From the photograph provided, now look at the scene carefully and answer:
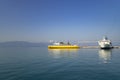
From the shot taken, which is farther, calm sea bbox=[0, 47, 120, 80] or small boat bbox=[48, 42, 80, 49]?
small boat bbox=[48, 42, 80, 49]

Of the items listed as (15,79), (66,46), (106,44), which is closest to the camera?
(15,79)

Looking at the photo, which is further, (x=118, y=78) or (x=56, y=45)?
(x=56, y=45)

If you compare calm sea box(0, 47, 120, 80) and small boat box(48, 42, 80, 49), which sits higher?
small boat box(48, 42, 80, 49)

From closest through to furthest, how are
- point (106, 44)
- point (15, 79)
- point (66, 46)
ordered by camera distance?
point (15, 79)
point (106, 44)
point (66, 46)

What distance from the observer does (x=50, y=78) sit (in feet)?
60.0

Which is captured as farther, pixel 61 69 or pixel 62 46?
pixel 62 46

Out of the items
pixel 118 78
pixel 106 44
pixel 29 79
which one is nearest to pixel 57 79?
pixel 29 79

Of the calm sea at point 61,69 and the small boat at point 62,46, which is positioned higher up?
the small boat at point 62,46

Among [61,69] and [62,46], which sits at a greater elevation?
[62,46]

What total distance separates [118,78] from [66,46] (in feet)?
371

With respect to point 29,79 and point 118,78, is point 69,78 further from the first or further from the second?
point 118,78

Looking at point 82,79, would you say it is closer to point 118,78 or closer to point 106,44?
point 118,78

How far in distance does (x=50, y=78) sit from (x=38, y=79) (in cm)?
176

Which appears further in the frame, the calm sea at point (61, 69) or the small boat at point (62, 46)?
the small boat at point (62, 46)
